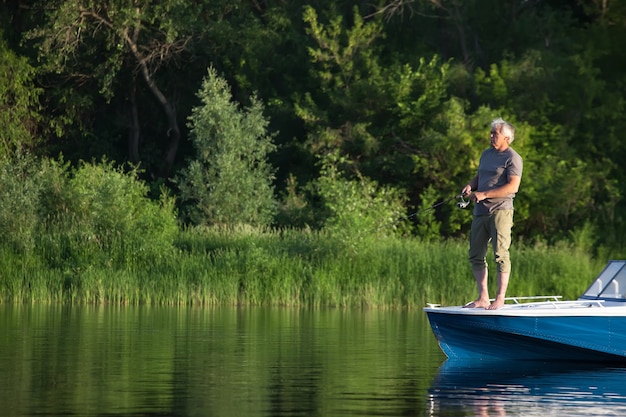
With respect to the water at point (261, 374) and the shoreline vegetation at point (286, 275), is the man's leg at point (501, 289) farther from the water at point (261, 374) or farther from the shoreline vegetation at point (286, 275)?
the shoreline vegetation at point (286, 275)

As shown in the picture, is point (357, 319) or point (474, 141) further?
point (474, 141)

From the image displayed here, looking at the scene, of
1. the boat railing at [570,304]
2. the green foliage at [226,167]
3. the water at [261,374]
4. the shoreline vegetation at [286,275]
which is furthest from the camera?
the green foliage at [226,167]

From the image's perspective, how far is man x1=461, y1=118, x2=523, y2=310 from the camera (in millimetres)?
16188

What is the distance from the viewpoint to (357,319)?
2386 centimetres

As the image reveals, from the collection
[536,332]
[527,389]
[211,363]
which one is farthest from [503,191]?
[211,363]

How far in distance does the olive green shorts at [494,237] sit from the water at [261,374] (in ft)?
3.64

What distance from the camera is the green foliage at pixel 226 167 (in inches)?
1462

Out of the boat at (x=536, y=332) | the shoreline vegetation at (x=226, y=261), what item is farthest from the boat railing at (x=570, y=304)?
the shoreline vegetation at (x=226, y=261)

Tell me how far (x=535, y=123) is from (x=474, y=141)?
256 cm

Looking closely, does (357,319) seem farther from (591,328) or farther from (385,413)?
(385,413)

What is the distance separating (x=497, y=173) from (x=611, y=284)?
2.18 metres

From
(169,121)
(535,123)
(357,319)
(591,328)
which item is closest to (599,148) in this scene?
(535,123)

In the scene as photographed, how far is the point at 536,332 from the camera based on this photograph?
16.5 metres

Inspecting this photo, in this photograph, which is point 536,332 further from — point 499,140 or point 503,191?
point 499,140
